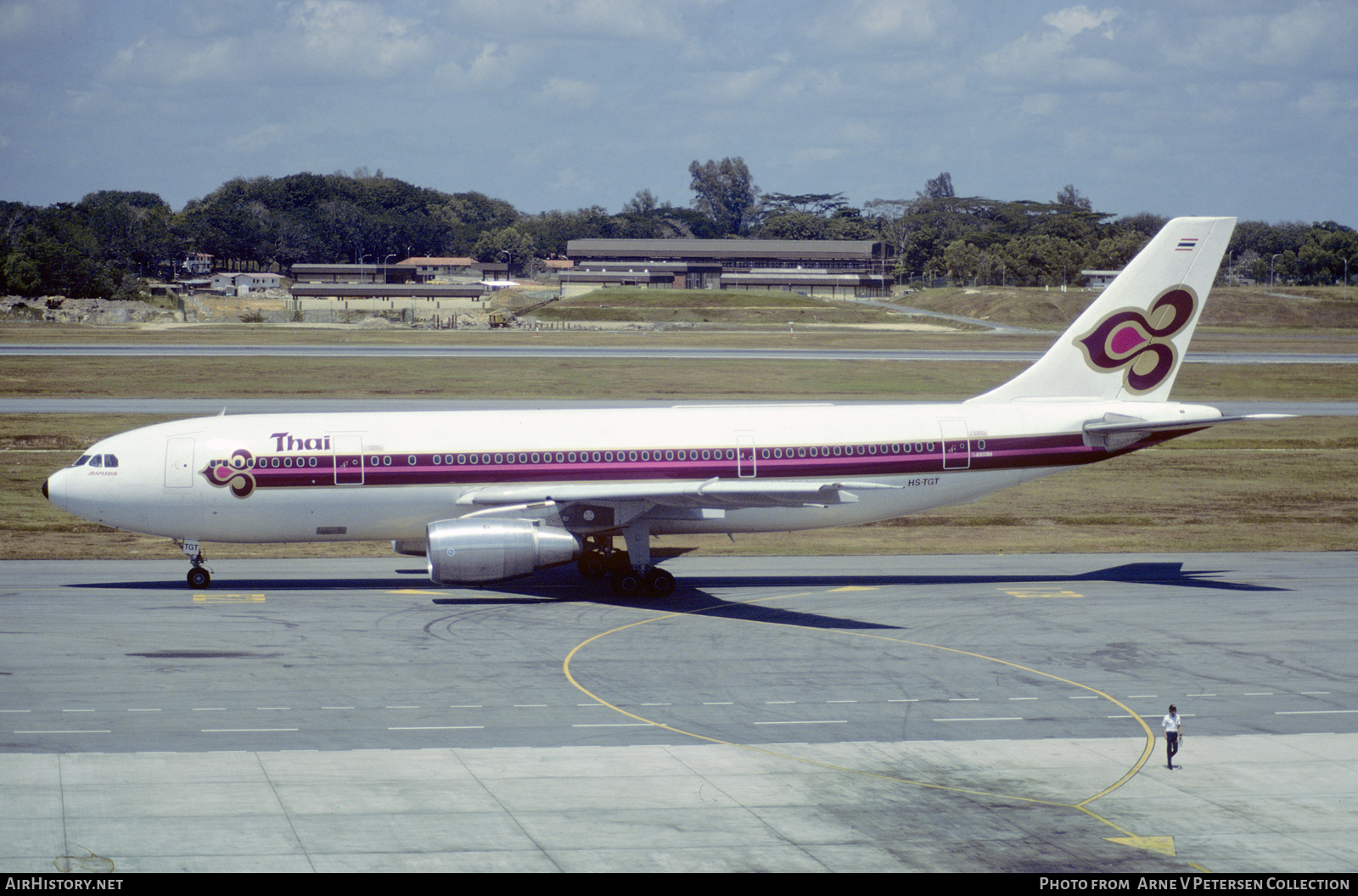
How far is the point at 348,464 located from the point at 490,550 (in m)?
5.61

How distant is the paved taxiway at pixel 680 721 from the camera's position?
61.8 ft

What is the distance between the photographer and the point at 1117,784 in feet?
71.2

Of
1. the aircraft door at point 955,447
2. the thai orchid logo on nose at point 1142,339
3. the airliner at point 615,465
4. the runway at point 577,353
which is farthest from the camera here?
the runway at point 577,353

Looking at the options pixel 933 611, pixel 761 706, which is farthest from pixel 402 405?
pixel 761 706

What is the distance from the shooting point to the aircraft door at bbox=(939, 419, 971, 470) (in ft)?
124

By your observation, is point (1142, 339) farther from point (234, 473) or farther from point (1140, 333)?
point (234, 473)

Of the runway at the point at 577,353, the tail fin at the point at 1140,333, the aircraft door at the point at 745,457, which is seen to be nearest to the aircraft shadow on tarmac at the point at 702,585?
the aircraft door at the point at 745,457

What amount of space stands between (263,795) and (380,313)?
18116cm

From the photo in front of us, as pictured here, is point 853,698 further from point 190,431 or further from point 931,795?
point 190,431

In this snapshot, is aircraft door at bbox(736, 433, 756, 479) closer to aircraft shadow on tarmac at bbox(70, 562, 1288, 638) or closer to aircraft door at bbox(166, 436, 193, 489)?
aircraft shadow on tarmac at bbox(70, 562, 1288, 638)

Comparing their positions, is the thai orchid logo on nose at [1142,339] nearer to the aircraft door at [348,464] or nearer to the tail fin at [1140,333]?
the tail fin at [1140,333]

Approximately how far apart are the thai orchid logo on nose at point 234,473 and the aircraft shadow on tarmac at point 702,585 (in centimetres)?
317

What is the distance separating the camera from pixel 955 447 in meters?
37.7
